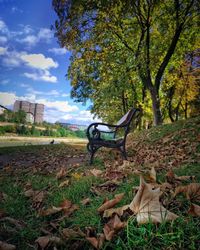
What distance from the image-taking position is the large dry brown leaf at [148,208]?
74.9 inches

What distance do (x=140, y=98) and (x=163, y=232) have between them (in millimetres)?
21396

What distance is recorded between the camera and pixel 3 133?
22078 mm

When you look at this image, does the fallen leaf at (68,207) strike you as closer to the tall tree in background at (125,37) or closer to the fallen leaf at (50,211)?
the fallen leaf at (50,211)

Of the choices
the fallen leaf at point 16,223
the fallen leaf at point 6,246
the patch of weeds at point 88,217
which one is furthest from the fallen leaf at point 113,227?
the fallen leaf at point 16,223

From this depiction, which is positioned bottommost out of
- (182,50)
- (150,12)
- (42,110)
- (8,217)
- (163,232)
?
(8,217)

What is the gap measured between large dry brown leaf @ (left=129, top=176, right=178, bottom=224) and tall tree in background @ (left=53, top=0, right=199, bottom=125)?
11.1 meters

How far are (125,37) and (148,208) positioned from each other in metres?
14.1

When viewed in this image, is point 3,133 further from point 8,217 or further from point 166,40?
point 8,217

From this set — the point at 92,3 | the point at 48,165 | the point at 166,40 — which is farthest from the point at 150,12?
the point at 48,165

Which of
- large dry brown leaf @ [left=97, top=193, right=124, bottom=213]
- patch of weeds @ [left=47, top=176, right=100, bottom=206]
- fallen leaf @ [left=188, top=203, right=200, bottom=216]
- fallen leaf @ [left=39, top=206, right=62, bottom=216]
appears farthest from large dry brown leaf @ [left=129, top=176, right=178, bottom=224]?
patch of weeds @ [left=47, top=176, right=100, bottom=206]

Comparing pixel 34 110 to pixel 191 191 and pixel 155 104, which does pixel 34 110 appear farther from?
pixel 191 191

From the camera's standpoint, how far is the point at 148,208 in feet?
6.49

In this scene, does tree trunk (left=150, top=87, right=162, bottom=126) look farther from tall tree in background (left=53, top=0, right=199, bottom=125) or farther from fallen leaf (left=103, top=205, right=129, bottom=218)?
fallen leaf (left=103, top=205, right=129, bottom=218)

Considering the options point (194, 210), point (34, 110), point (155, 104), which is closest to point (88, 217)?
point (194, 210)
